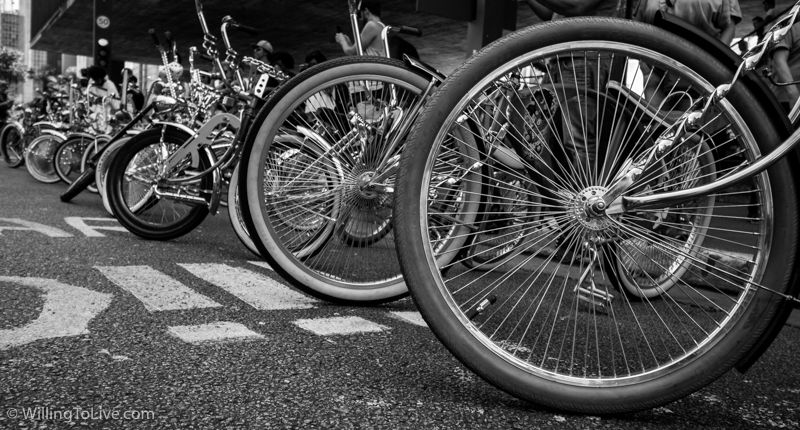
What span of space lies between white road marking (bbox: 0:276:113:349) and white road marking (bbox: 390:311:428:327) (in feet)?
3.46

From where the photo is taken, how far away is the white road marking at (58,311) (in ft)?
5.93

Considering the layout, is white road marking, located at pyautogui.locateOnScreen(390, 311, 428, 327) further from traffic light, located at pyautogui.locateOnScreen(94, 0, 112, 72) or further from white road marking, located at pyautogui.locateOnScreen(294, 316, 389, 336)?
traffic light, located at pyautogui.locateOnScreen(94, 0, 112, 72)

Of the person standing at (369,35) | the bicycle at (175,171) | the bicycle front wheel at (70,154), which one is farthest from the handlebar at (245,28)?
the bicycle front wheel at (70,154)

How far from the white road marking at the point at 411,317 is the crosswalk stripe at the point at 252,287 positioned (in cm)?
34

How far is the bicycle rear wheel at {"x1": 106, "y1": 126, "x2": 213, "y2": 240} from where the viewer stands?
12.9 ft

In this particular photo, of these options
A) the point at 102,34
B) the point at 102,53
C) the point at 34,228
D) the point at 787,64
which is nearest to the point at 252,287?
the point at 34,228

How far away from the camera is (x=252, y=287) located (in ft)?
8.83

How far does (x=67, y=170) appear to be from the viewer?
7.61m

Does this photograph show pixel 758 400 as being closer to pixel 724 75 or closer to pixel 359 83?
pixel 724 75

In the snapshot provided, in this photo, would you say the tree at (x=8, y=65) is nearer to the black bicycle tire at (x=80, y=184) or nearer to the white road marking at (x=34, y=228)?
the black bicycle tire at (x=80, y=184)

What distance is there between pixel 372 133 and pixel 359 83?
8.2 inches

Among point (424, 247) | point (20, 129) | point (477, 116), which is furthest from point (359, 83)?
point (20, 129)

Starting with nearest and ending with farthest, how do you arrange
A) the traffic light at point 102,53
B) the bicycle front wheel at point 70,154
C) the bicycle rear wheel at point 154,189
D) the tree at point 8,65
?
the bicycle rear wheel at point 154,189, the bicycle front wheel at point 70,154, the traffic light at point 102,53, the tree at point 8,65

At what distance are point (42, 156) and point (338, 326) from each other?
7.43 meters
